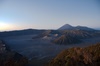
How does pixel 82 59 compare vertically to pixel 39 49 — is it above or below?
above

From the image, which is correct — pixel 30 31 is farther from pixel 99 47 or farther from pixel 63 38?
pixel 99 47

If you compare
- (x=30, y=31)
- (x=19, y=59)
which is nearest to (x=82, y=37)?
(x=30, y=31)

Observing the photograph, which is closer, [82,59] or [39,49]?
[82,59]

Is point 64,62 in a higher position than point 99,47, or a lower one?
lower

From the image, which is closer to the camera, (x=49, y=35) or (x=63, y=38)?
(x=63, y=38)

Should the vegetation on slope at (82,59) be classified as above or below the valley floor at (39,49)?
above

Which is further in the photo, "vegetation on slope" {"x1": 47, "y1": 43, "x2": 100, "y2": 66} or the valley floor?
the valley floor

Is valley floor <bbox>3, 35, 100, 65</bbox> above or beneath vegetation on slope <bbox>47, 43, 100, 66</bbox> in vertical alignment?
beneath

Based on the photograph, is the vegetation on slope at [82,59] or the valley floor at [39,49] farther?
the valley floor at [39,49]

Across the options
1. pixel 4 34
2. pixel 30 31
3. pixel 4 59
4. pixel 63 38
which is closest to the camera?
pixel 4 59

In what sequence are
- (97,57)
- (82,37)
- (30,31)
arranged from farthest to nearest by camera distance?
(30,31) → (82,37) → (97,57)
